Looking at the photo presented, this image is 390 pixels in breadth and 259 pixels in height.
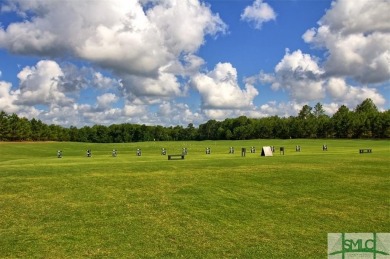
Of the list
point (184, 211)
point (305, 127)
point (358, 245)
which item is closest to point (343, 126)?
point (305, 127)

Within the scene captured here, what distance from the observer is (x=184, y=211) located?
1900 centimetres

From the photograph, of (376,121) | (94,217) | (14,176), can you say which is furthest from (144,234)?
(376,121)

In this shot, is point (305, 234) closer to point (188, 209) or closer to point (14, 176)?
point (188, 209)

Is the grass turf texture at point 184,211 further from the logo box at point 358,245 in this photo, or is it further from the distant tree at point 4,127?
the distant tree at point 4,127

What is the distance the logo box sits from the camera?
13.8m

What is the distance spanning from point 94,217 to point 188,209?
4772mm

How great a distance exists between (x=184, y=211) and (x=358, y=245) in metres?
8.29

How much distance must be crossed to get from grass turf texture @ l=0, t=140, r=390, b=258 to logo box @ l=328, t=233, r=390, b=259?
455 mm

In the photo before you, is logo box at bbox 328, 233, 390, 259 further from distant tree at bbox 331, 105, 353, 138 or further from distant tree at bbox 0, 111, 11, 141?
distant tree at bbox 331, 105, 353, 138

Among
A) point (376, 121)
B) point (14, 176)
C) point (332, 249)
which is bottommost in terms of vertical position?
point (332, 249)

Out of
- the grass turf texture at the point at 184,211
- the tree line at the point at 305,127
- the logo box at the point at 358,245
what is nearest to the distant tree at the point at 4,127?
the tree line at the point at 305,127

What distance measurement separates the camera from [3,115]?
132 meters

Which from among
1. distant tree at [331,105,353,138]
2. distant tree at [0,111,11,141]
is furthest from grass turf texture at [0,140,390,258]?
distant tree at [331,105,353,138]

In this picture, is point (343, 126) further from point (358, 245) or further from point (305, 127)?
point (358, 245)
